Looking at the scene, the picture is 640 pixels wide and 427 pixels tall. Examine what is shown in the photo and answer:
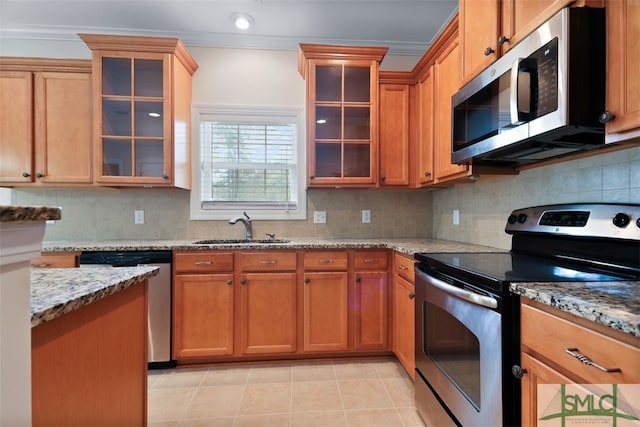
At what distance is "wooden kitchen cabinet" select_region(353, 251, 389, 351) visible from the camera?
2264 millimetres

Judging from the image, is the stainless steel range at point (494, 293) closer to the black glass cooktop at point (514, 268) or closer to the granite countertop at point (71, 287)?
the black glass cooktop at point (514, 268)

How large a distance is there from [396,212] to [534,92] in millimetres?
1750

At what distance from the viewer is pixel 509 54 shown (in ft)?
4.21

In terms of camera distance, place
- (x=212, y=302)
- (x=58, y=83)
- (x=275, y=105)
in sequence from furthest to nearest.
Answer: (x=275, y=105) → (x=58, y=83) → (x=212, y=302)

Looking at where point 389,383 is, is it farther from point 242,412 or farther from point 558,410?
point 558,410

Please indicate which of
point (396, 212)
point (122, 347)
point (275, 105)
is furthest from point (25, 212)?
point (396, 212)

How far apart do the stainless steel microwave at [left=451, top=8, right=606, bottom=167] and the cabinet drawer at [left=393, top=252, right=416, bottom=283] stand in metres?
0.77

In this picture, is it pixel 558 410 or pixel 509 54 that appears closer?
pixel 558 410

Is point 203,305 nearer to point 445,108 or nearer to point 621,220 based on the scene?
point 445,108

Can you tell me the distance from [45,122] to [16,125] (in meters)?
0.20

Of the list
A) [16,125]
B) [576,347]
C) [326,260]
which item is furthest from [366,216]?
[16,125]

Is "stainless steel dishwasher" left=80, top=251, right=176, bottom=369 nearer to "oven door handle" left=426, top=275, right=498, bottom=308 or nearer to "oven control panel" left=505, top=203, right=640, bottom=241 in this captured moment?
"oven door handle" left=426, top=275, right=498, bottom=308

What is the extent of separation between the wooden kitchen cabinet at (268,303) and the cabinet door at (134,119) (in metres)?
1.04

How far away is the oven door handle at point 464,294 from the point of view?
105 centimetres
